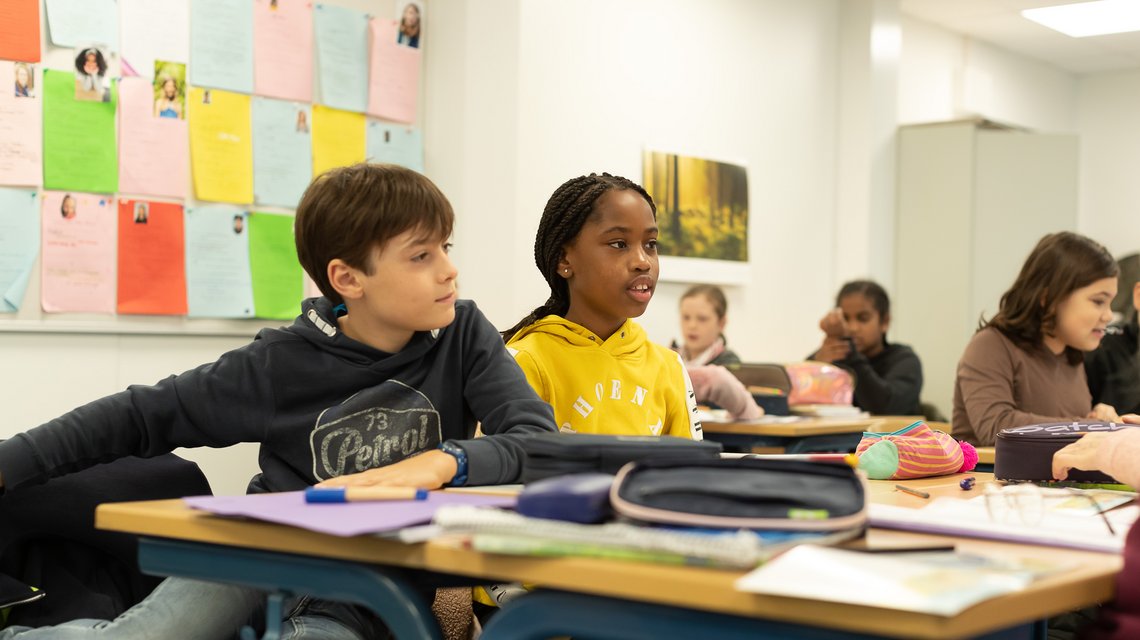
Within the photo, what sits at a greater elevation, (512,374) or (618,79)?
(618,79)

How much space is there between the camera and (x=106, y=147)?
350 cm

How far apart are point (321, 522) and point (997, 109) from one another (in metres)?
7.76

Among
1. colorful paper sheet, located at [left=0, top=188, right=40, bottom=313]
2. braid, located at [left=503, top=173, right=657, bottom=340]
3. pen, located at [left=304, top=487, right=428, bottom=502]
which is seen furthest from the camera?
colorful paper sheet, located at [left=0, top=188, right=40, bottom=313]

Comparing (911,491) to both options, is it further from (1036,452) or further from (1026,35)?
(1026,35)

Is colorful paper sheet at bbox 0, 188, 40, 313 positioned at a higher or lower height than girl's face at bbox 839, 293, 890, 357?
higher

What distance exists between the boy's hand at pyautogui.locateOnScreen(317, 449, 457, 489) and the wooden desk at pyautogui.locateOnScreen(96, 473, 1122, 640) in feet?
0.50

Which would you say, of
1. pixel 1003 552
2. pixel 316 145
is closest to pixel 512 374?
pixel 1003 552

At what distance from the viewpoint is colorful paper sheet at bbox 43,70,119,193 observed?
11.0 feet

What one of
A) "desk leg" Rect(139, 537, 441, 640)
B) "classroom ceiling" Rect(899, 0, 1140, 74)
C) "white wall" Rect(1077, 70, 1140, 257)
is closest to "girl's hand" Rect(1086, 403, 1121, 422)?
"desk leg" Rect(139, 537, 441, 640)

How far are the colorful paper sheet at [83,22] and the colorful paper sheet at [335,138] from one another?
2.51 feet

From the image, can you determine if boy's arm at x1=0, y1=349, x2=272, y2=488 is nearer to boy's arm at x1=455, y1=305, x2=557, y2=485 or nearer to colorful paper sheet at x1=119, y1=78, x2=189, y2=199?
boy's arm at x1=455, y1=305, x2=557, y2=485

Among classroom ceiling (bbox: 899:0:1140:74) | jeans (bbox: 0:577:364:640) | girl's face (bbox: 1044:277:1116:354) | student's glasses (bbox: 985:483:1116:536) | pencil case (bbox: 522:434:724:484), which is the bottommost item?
jeans (bbox: 0:577:364:640)

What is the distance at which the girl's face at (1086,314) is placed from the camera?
3041 millimetres

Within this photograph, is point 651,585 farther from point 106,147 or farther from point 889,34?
point 889,34
